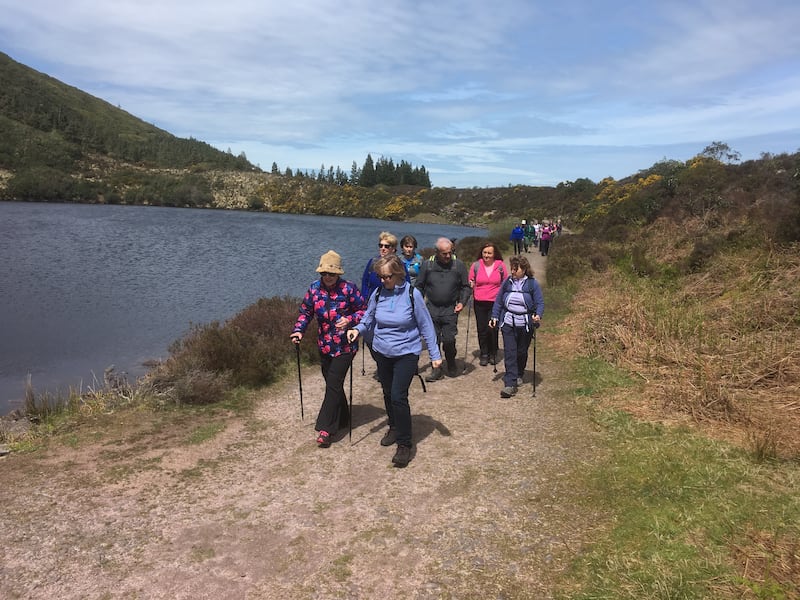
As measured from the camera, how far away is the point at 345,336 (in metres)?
5.47

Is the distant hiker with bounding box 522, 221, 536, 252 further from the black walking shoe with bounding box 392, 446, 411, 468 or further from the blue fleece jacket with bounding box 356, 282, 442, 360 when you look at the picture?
the black walking shoe with bounding box 392, 446, 411, 468

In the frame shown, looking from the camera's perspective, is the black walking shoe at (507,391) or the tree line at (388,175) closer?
the black walking shoe at (507,391)

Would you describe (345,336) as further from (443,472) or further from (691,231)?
(691,231)

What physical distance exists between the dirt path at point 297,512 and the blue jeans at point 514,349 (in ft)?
2.87

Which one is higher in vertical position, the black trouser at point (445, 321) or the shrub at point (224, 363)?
the black trouser at point (445, 321)

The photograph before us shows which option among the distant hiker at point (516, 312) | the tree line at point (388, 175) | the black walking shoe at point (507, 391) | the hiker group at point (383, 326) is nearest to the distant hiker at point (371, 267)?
the hiker group at point (383, 326)

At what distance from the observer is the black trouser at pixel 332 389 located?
5480 millimetres

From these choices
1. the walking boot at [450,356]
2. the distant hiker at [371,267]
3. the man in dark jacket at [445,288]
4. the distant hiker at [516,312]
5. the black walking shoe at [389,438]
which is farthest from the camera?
the walking boot at [450,356]

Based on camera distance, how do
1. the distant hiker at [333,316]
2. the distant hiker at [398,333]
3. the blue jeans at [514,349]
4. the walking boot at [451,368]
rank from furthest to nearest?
the walking boot at [451,368] < the blue jeans at [514,349] < the distant hiker at [333,316] < the distant hiker at [398,333]

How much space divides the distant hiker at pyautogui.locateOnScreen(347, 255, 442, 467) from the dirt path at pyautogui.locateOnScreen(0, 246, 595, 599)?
1.75 ft

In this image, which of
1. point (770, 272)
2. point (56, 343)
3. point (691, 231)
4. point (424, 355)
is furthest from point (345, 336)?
point (691, 231)

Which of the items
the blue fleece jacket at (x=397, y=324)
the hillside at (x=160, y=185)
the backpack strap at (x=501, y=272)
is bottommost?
the blue fleece jacket at (x=397, y=324)

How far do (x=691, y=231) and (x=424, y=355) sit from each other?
11261mm

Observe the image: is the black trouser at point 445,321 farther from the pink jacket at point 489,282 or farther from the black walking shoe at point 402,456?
the black walking shoe at point 402,456
